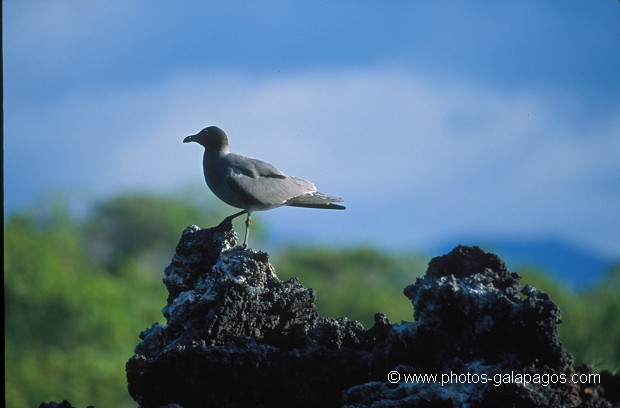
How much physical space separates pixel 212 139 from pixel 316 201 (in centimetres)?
113

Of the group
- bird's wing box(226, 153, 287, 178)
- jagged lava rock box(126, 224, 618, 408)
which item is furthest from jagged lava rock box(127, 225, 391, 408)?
bird's wing box(226, 153, 287, 178)

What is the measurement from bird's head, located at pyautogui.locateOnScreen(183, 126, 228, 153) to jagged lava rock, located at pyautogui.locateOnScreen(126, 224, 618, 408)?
1.08m

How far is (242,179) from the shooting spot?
8.05m

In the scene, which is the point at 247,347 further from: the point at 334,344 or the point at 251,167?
the point at 251,167

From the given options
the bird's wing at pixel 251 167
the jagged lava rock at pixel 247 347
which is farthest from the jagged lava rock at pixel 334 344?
the bird's wing at pixel 251 167

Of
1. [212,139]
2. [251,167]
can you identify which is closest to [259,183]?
[251,167]

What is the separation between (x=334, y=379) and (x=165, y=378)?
1260 mm

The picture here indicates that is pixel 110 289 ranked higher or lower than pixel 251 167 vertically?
higher

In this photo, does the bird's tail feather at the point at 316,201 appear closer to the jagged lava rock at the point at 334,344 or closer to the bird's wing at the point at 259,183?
the bird's wing at the point at 259,183

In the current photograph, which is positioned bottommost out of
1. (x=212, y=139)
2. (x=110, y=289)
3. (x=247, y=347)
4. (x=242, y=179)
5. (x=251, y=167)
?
(x=247, y=347)

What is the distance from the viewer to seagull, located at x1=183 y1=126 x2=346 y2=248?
8.07 metres

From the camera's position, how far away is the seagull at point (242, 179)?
807 centimetres

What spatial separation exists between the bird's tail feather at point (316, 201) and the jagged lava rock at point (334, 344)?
3.91 feet

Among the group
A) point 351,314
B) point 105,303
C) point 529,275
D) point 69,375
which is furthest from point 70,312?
point 529,275
